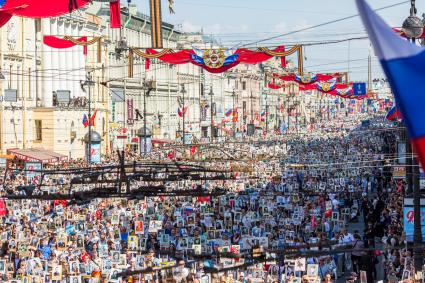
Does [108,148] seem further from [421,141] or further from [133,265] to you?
[421,141]

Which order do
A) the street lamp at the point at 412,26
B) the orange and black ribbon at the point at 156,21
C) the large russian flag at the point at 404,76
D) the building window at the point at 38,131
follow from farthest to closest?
the building window at the point at 38,131 → the orange and black ribbon at the point at 156,21 → the street lamp at the point at 412,26 → the large russian flag at the point at 404,76

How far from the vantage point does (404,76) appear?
5.74 m

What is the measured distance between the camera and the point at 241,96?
449 ft

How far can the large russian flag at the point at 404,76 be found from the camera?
18.5ft

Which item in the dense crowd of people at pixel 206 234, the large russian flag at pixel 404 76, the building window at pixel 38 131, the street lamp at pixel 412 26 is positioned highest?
the street lamp at pixel 412 26

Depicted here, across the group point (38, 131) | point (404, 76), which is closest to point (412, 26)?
point (404, 76)

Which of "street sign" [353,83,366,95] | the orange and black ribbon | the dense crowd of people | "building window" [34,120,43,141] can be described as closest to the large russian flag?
the dense crowd of people

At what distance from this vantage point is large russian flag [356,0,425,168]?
5641mm

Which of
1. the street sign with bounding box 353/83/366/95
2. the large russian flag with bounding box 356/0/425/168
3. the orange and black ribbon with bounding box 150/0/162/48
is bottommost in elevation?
the large russian flag with bounding box 356/0/425/168

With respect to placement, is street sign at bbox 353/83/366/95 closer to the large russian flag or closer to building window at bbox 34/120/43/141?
building window at bbox 34/120/43/141

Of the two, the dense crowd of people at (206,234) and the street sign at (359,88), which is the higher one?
the street sign at (359,88)

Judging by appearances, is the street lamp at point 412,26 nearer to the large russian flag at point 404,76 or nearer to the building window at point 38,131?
the large russian flag at point 404,76

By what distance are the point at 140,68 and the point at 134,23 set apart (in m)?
3.68

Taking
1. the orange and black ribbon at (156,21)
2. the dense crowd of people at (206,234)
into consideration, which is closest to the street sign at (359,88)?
the dense crowd of people at (206,234)
